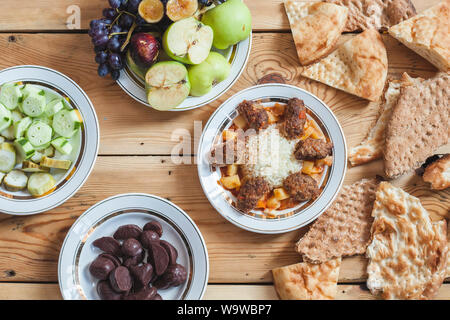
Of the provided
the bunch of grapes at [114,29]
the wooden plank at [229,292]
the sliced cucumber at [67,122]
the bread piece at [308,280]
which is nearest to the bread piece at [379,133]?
the bread piece at [308,280]

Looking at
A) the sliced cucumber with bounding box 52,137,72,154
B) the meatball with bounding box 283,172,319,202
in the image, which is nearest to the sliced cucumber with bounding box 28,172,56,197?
the sliced cucumber with bounding box 52,137,72,154

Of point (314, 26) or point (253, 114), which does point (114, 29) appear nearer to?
point (253, 114)

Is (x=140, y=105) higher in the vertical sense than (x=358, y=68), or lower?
lower

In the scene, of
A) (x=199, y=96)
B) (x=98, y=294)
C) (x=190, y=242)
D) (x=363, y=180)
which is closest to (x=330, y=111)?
(x=363, y=180)

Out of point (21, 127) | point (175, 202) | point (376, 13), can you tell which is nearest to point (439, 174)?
point (376, 13)

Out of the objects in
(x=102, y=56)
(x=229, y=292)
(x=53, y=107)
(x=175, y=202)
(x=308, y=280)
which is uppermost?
(x=102, y=56)

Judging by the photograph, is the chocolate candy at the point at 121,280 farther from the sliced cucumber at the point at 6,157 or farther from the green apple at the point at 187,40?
the green apple at the point at 187,40
